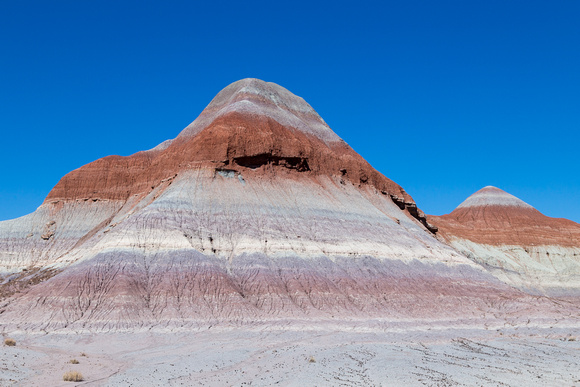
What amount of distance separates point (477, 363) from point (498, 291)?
30751mm

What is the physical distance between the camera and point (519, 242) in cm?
10275

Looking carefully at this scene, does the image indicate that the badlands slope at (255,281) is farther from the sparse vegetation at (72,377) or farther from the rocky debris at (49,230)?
the sparse vegetation at (72,377)

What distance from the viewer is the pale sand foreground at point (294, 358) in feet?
78.2

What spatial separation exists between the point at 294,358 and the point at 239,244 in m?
23.3

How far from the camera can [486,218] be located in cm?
11700

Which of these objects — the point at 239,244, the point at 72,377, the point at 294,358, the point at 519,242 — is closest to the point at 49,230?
the point at 239,244

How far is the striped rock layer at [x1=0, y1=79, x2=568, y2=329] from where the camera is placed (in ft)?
137

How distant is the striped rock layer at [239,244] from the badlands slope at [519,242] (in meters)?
22.4

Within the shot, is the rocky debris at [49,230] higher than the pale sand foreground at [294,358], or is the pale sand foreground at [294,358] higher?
the rocky debris at [49,230]

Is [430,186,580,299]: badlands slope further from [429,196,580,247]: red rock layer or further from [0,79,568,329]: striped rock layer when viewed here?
[0,79,568,329]: striped rock layer

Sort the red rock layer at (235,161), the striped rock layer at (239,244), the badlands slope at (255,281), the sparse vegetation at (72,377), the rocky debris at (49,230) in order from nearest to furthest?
the sparse vegetation at (72,377)
the badlands slope at (255,281)
the striped rock layer at (239,244)
the red rock layer at (235,161)
the rocky debris at (49,230)

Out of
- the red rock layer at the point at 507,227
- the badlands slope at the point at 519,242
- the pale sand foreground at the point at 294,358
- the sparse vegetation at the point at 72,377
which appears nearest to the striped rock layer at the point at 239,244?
the pale sand foreground at the point at 294,358

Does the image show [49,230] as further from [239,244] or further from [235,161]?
[239,244]

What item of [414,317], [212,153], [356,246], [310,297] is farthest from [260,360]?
[212,153]
